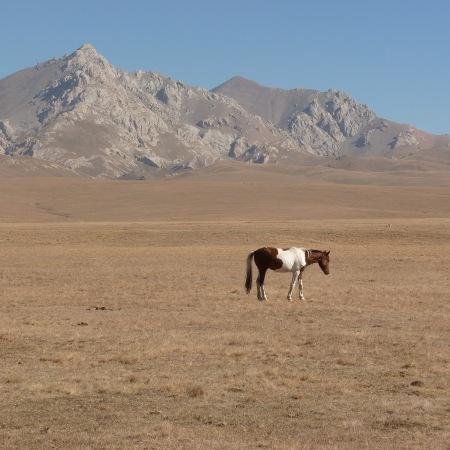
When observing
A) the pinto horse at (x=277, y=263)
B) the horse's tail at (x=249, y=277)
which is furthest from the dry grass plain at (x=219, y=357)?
the pinto horse at (x=277, y=263)

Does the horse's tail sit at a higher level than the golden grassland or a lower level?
higher

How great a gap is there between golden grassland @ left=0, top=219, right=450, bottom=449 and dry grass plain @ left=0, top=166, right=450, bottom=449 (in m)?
0.04

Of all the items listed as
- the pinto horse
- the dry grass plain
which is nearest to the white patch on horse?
the pinto horse

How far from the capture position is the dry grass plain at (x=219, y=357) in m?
11.9

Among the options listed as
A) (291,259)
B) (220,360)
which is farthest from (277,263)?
(220,360)

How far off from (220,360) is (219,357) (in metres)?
0.30

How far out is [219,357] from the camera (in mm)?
17578

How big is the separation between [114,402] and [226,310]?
11.9 meters

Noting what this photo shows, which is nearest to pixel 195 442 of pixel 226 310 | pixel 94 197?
pixel 226 310

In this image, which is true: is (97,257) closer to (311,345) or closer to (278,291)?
(278,291)

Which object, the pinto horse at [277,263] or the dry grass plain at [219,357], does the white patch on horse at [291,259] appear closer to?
the pinto horse at [277,263]

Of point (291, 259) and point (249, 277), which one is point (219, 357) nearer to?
point (249, 277)

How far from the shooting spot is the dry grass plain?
11922mm

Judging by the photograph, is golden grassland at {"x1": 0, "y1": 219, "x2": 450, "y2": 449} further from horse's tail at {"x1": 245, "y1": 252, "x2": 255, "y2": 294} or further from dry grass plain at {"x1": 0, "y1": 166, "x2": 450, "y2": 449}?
horse's tail at {"x1": 245, "y1": 252, "x2": 255, "y2": 294}
